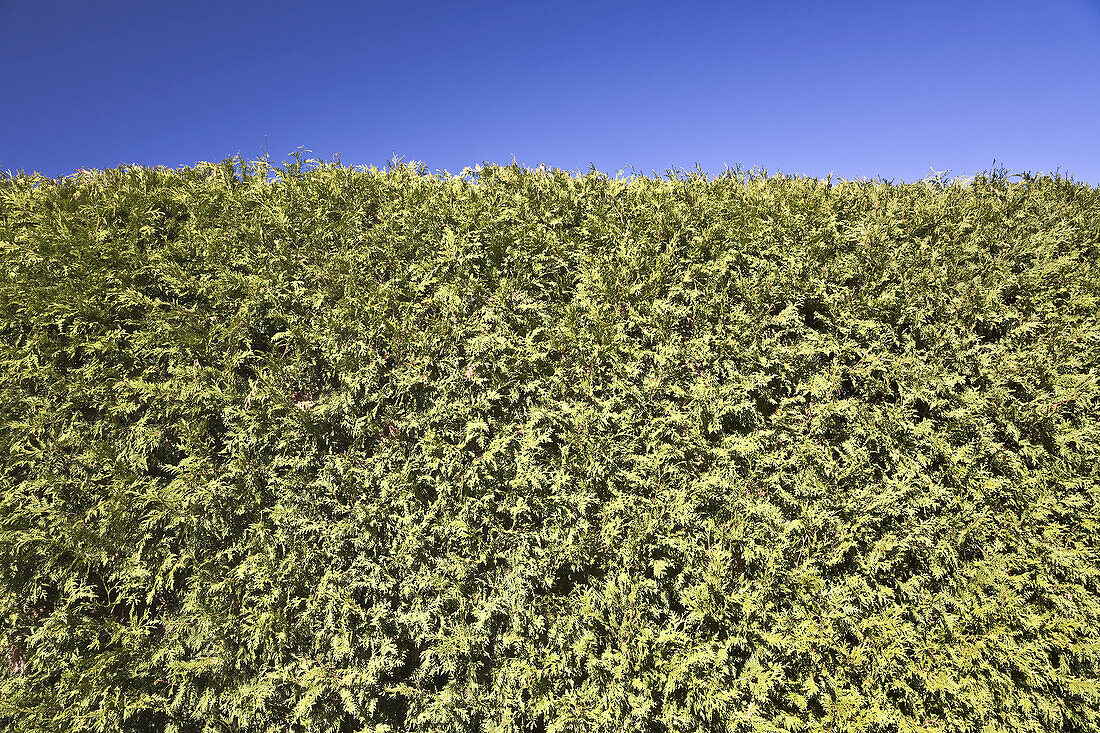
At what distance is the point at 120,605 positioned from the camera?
3166 millimetres

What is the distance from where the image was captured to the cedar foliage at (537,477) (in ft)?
9.84

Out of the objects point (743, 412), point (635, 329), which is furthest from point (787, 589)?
point (635, 329)

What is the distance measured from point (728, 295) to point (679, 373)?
601mm

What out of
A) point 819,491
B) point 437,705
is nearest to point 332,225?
point 437,705

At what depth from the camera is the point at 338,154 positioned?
3.38 meters

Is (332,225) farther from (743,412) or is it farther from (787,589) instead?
(787,589)

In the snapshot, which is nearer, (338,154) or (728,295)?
(728,295)

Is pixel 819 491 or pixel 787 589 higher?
pixel 819 491

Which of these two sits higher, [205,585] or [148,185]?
[148,185]

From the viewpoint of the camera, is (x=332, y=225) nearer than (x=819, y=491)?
No

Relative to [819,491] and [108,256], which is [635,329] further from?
[108,256]

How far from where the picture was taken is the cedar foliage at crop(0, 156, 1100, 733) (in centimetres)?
300

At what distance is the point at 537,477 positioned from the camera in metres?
2.96

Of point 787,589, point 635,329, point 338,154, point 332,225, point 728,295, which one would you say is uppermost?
point 338,154
